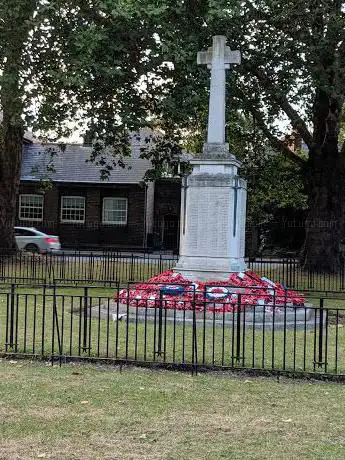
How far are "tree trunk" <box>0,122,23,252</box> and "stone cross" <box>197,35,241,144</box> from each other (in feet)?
40.7

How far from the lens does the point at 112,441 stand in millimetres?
5707

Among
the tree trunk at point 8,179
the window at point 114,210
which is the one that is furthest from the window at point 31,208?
the tree trunk at point 8,179

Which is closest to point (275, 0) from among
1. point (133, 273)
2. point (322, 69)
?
point (322, 69)

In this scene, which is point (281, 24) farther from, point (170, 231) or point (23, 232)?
point (170, 231)

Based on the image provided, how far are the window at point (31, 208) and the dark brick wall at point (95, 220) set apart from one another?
384 mm

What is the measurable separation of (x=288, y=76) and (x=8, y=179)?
39.1 feet

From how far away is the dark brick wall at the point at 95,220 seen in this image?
42.7 metres

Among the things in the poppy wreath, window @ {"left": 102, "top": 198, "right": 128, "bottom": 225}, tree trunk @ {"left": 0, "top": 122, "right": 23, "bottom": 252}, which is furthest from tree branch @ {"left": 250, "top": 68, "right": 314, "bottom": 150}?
window @ {"left": 102, "top": 198, "right": 128, "bottom": 225}

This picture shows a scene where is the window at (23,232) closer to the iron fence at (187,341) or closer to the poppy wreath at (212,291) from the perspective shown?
the poppy wreath at (212,291)

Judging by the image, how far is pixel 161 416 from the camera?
6.51 meters

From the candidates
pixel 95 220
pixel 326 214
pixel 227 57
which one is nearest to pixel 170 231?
pixel 95 220

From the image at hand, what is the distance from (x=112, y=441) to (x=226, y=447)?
3.13 ft

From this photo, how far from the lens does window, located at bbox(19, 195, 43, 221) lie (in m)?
44.1

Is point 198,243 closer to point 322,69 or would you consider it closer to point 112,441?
point 322,69
